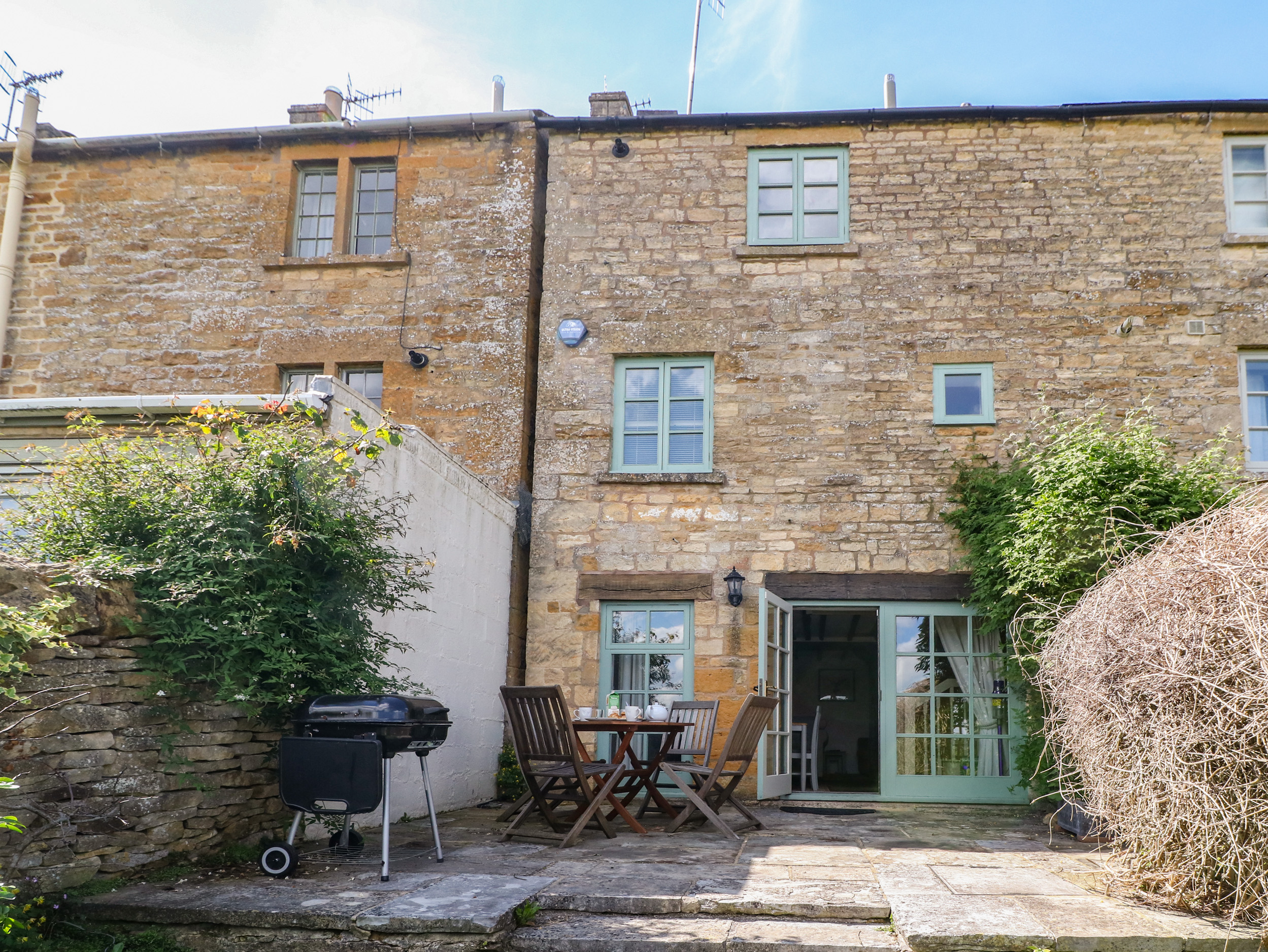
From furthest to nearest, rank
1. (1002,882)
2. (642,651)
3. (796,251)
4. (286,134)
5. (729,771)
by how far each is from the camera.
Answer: (286,134) → (796,251) → (642,651) → (729,771) → (1002,882)

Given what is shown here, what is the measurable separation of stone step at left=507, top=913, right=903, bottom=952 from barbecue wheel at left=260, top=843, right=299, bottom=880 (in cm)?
112

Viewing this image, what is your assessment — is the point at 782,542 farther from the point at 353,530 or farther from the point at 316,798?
the point at 316,798

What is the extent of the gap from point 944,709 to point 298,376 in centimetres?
620

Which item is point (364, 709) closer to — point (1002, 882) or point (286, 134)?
point (1002, 882)

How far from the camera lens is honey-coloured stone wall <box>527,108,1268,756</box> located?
8.61 metres

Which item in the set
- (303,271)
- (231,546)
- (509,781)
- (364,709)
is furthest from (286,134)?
(364,709)

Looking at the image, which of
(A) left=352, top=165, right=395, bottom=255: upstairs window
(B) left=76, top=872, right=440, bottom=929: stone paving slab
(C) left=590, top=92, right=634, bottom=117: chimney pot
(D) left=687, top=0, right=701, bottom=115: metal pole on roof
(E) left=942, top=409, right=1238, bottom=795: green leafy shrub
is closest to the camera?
(B) left=76, top=872, right=440, bottom=929: stone paving slab

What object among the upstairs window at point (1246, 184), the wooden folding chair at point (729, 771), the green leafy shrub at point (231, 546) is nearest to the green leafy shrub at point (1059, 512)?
the wooden folding chair at point (729, 771)

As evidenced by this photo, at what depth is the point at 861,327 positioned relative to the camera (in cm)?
892

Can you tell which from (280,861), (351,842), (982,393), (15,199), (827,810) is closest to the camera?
(280,861)

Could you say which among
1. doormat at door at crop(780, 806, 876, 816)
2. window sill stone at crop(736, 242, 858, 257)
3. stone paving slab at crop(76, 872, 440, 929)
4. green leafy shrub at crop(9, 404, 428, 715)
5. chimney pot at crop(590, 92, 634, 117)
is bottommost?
doormat at door at crop(780, 806, 876, 816)

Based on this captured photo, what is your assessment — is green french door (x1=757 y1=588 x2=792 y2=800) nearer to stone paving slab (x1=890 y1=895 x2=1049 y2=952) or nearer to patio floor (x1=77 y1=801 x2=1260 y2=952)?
patio floor (x1=77 y1=801 x2=1260 y2=952)

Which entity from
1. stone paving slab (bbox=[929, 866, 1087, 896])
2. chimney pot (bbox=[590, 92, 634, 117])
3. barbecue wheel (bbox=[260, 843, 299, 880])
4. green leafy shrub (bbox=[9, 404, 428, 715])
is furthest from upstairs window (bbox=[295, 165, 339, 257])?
stone paving slab (bbox=[929, 866, 1087, 896])

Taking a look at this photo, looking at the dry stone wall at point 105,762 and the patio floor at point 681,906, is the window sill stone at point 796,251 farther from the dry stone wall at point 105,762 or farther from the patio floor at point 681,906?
the dry stone wall at point 105,762
